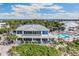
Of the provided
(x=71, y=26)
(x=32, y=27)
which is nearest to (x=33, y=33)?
(x=32, y=27)

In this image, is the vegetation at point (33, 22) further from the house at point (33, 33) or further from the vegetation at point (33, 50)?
the vegetation at point (33, 50)

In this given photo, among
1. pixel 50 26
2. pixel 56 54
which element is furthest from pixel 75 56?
pixel 50 26

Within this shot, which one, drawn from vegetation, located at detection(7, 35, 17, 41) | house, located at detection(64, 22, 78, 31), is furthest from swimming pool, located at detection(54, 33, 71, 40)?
vegetation, located at detection(7, 35, 17, 41)

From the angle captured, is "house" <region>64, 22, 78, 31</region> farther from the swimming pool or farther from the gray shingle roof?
the gray shingle roof

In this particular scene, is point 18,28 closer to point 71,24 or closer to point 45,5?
point 45,5

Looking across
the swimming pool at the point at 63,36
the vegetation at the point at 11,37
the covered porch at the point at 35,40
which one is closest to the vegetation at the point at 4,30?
the vegetation at the point at 11,37

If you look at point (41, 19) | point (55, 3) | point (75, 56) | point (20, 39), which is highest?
point (55, 3)
